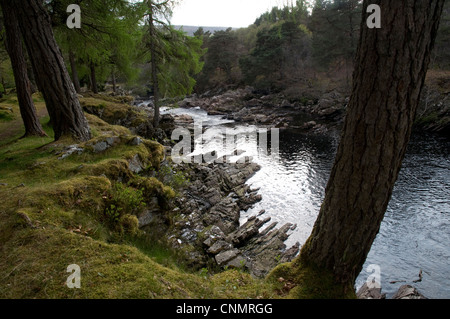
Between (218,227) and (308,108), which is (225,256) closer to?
(218,227)

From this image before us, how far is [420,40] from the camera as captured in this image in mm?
2182

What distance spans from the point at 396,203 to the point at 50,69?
42.1 ft

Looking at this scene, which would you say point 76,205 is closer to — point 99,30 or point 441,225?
point 99,30

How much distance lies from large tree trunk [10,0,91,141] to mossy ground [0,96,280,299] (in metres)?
1.21

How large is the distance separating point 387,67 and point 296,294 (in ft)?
8.57

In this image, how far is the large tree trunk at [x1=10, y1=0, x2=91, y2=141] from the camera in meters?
5.84

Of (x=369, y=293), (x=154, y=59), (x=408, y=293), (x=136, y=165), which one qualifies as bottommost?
(x=369, y=293)

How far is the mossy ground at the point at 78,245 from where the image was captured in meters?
2.70

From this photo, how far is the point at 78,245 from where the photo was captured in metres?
3.21

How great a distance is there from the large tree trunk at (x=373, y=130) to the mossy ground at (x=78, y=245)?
0.98 meters

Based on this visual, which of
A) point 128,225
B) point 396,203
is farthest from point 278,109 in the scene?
point 128,225

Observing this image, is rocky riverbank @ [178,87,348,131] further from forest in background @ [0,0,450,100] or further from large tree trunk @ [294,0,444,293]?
large tree trunk @ [294,0,444,293]

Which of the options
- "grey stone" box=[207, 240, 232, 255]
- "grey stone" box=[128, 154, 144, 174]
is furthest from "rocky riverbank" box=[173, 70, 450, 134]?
"grey stone" box=[128, 154, 144, 174]
